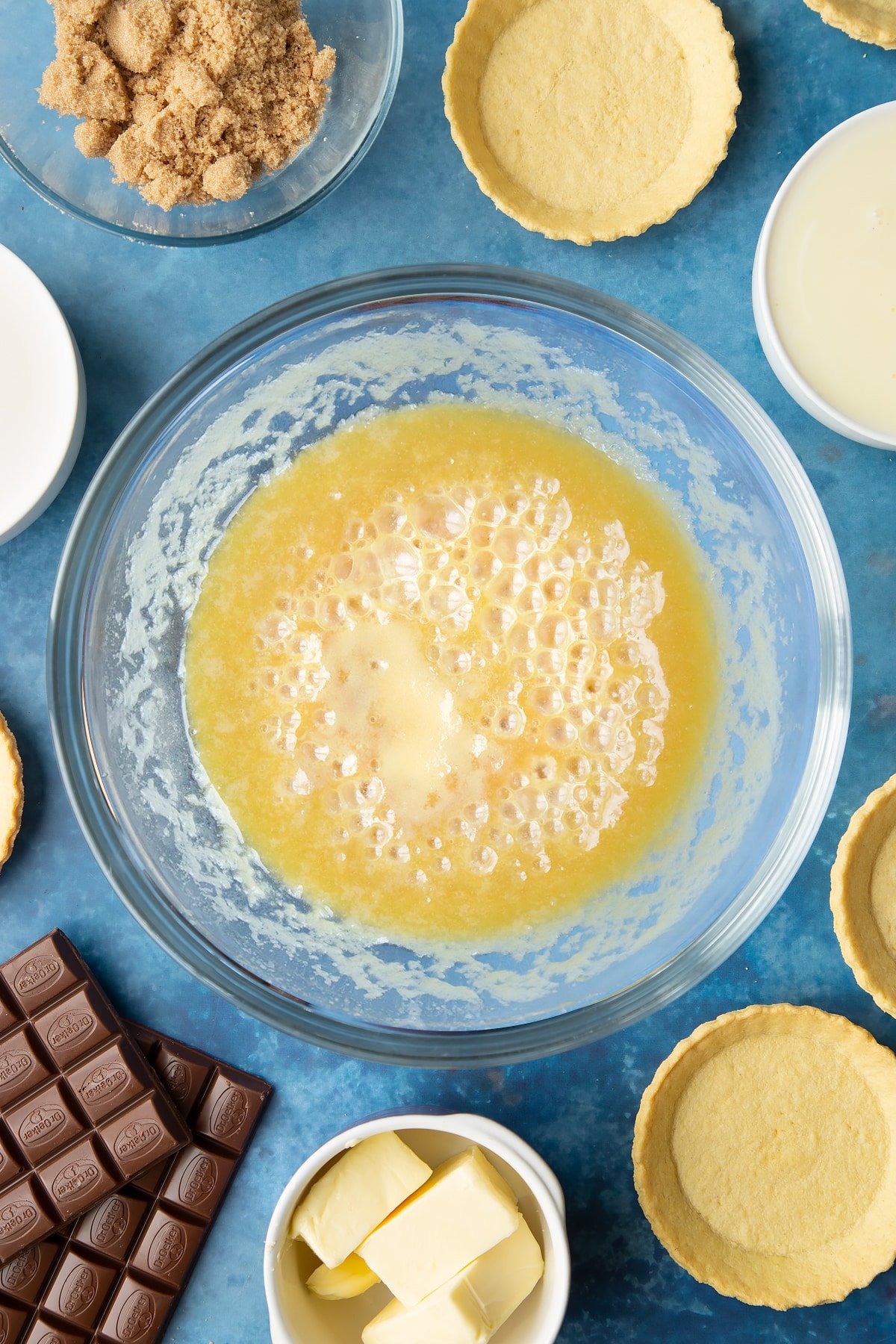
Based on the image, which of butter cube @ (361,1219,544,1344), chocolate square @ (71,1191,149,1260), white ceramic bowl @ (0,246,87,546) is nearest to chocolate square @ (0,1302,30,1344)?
chocolate square @ (71,1191,149,1260)

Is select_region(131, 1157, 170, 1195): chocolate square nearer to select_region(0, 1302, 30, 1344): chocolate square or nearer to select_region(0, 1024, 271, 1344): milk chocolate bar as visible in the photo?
select_region(0, 1024, 271, 1344): milk chocolate bar

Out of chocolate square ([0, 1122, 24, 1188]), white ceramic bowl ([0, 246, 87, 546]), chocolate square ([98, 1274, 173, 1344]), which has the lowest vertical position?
chocolate square ([98, 1274, 173, 1344])

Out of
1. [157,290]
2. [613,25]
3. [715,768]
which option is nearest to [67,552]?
[157,290]

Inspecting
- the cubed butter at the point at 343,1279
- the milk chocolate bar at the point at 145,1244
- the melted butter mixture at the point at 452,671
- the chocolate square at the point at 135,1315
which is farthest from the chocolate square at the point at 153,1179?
the melted butter mixture at the point at 452,671

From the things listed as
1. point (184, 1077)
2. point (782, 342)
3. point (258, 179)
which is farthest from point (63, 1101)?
point (782, 342)

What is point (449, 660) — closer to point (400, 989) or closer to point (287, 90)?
point (400, 989)

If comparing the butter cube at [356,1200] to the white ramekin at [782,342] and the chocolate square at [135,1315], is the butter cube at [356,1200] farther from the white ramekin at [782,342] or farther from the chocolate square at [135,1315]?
the white ramekin at [782,342]
